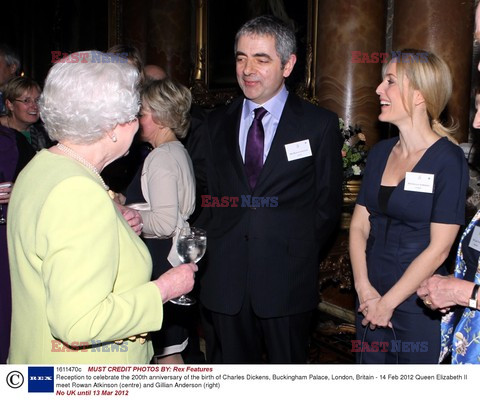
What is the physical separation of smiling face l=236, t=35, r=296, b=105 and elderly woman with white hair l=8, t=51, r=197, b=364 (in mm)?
1156

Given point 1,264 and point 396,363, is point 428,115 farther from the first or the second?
point 1,264

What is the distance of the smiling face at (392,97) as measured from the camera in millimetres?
2470

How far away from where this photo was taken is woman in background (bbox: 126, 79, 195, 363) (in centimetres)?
277

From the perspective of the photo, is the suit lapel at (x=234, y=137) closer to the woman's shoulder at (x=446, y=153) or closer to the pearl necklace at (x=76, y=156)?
the woman's shoulder at (x=446, y=153)

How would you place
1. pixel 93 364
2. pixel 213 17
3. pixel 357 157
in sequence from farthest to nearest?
1. pixel 213 17
2. pixel 357 157
3. pixel 93 364

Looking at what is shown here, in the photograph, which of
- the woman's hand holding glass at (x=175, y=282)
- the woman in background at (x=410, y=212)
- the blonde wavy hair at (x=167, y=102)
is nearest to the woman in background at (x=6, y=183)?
the blonde wavy hair at (x=167, y=102)

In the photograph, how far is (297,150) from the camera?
107 inches

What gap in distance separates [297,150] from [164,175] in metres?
0.66

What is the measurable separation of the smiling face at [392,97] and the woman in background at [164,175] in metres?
1.01

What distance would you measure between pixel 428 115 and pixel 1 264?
2167 millimetres

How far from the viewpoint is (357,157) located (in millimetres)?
3781

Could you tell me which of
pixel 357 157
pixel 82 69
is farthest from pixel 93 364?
pixel 357 157

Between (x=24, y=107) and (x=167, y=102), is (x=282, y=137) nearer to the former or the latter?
(x=167, y=102)

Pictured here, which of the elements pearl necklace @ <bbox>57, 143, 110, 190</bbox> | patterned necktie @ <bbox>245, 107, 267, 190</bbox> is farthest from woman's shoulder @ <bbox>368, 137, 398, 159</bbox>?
pearl necklace @ <bbox>57, 143, 110, 190</bbox>
